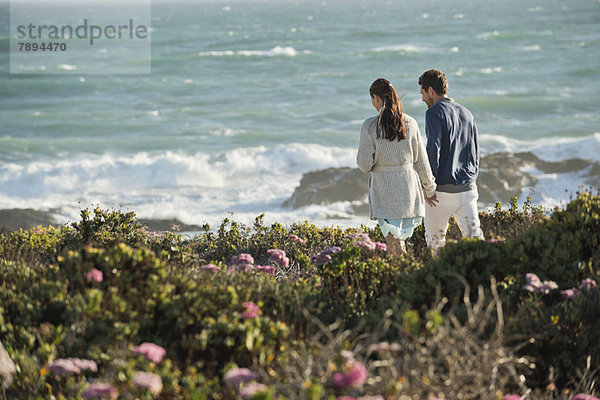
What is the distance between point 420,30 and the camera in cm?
6962

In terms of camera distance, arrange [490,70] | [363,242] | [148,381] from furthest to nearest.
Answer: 1. [490,70]
2. [363,242]
3. [148,381]

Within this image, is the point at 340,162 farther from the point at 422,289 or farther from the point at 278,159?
the point at 422,289

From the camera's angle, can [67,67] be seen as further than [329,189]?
Yes

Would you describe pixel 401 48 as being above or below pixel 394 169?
above

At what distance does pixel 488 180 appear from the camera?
62.2 feet

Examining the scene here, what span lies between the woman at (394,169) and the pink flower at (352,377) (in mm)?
2971

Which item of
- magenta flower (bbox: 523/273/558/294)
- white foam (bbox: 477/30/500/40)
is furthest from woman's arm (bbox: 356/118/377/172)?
white foam (bbox: 477/30/500/40)

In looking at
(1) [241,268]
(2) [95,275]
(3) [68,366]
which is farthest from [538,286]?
(3) [68,366]

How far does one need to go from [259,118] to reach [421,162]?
26.7 meters

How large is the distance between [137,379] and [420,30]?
7024 cm

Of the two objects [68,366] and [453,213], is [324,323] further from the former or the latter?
[453,213]

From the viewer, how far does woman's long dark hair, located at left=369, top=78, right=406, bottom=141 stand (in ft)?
18.2

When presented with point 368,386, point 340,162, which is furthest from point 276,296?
point 340,162

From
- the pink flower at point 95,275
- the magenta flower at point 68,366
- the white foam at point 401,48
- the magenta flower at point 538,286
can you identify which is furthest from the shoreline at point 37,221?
the white foam at point 401,48
